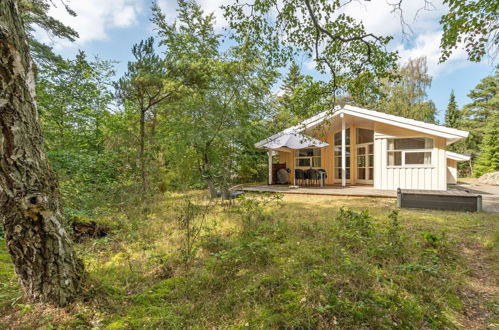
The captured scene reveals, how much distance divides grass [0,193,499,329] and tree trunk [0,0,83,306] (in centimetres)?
21

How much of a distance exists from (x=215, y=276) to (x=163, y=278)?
0.63 meters

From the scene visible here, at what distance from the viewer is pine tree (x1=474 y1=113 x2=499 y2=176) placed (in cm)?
1884

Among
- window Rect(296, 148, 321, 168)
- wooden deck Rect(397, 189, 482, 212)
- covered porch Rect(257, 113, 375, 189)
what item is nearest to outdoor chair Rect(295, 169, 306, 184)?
covered porch Rect(257, 113, 375, 189)

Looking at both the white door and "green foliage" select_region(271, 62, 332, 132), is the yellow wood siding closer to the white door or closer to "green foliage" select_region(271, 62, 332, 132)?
the white door

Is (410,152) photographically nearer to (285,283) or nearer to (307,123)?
(307,123)

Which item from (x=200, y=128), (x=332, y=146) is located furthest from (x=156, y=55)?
(x=332, y=146)

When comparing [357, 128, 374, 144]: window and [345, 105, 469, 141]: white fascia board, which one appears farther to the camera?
[357, 128, 374, 144]: window

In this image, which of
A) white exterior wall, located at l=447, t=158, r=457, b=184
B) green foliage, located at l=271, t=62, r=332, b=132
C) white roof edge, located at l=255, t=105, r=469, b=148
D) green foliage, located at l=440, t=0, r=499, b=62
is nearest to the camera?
green foliage, located at l=440, t=0, r=499, b=62

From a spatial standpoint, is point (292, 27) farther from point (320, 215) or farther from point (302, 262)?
point (302, 262)

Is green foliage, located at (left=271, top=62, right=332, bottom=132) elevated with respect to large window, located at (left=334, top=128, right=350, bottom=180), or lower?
elevated

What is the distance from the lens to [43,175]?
5.57 feet

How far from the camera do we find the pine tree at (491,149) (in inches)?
742

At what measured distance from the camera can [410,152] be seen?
9.28 meters

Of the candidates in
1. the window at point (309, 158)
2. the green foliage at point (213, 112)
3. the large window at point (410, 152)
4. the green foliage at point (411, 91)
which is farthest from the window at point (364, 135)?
the green foliage at point (411, 91)
